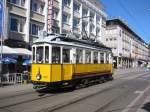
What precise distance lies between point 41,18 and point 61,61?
63.4 ft

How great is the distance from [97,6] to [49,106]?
1833 inches

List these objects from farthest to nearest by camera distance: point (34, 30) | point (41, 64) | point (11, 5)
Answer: point (34, 30) < point (11, 5) < point (41, 64)

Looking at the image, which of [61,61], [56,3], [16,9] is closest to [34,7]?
[16,9]

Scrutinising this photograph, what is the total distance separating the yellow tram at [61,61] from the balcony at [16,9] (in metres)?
12.3

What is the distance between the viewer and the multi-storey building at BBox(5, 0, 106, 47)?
1154 inches

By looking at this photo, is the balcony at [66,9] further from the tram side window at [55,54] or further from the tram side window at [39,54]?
the tram side window at [55,54]

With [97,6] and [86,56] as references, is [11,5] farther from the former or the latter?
[97,6]

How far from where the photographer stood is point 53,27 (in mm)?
37094

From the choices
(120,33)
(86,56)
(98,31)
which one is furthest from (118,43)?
(86,56)

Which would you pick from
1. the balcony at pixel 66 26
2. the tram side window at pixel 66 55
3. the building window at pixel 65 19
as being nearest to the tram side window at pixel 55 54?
the tram side window at pixel 66 55

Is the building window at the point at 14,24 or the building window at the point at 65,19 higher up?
the building window at the point at 65,19

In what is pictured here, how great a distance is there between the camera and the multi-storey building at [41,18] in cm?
2931

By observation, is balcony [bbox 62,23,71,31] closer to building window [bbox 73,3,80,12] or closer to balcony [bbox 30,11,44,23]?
building window [bbox 73,3,80,12]

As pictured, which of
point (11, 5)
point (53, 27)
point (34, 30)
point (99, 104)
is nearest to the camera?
point (99, 104)
